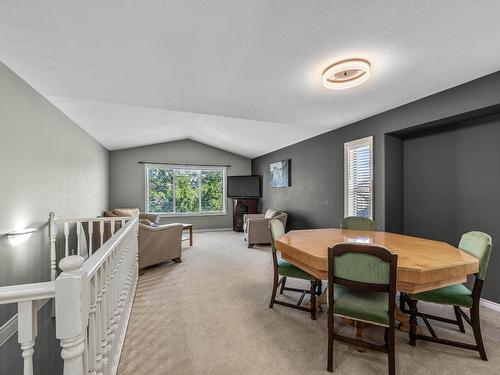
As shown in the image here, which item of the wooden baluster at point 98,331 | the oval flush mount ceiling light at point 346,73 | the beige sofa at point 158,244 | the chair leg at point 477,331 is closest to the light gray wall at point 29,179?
the beige sofa at point 158,244

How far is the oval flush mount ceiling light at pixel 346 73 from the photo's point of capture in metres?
2.06

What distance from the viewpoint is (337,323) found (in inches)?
89.0

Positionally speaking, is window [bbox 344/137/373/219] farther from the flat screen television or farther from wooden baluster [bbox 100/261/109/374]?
the flat screen television

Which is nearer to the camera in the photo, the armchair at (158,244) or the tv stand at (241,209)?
the armchair at (158,244)

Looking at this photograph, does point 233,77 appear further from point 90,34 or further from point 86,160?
point 86,160

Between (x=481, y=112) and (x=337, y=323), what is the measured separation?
2570 millimetres

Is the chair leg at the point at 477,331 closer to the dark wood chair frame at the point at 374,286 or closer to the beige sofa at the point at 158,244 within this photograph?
the dark wood chair frame at the point at 374,286

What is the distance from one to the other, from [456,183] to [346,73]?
1956 millimetres

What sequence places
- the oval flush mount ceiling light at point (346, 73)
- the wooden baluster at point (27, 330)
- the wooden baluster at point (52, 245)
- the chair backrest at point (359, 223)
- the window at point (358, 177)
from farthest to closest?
the window at point (358, 177), the chair backrest at point (359, 223), the wooden baluster at point (52, 245), the oval flush mount ceiling light at point (346, 73), the wooden baluster at point (27, 330)

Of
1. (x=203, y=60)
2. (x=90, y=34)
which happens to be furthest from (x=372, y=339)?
(x=90, y=34)

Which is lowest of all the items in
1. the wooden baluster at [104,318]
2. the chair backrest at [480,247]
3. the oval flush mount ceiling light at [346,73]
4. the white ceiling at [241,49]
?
the wooden baluster at [104,318]

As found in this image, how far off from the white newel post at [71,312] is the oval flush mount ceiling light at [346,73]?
2.25 metres

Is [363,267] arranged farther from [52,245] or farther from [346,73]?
[52,245]

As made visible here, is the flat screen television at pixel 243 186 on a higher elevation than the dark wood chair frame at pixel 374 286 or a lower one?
higher
